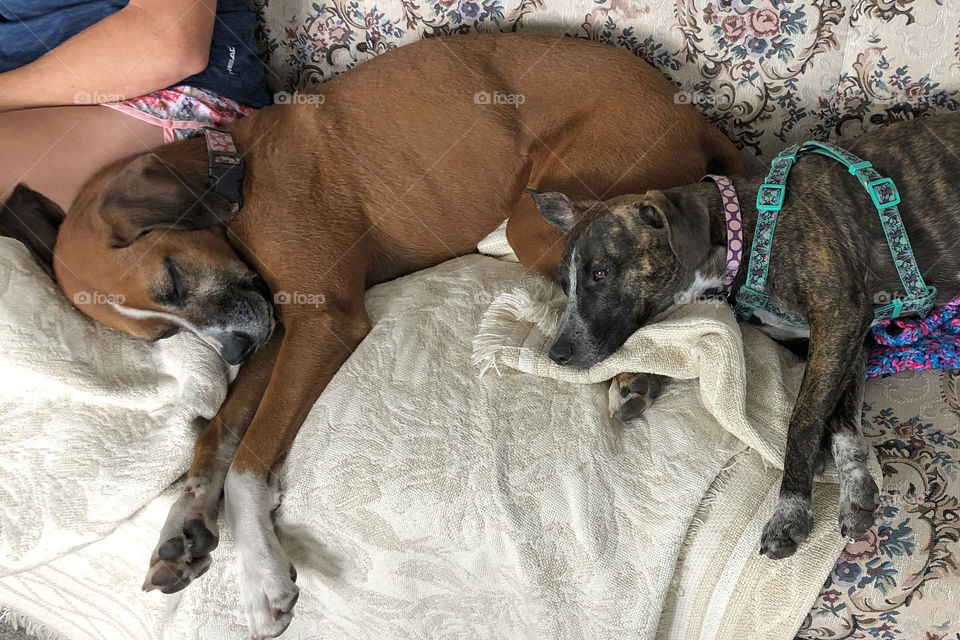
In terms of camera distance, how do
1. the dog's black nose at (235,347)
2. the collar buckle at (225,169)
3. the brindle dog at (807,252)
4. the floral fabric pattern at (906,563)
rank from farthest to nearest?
1. the collar buckle at (225,169)
2. the dog's black nose at (235,347)
3. the brindle dog at (807,252)
4. the floral fabric pattern at (906,563)

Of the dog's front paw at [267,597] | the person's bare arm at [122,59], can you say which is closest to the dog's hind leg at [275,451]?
the dog's front paw at [267,597]

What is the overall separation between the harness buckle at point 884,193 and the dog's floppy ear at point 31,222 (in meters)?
2.55

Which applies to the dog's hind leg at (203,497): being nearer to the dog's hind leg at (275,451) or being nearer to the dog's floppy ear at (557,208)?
the dog's hind leg at (275,451)

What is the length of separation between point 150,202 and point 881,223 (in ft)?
7.06

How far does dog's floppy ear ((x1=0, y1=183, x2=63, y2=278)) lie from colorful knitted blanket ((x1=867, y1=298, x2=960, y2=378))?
102 inches

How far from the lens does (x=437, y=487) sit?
174 centimetres

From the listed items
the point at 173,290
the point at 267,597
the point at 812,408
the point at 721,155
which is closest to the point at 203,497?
the point at 267,597

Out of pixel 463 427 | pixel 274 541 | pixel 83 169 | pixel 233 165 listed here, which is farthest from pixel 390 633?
pixel 83 169

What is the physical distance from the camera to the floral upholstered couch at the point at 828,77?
1552 millimetres

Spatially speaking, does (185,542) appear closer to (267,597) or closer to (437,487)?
(267,597)

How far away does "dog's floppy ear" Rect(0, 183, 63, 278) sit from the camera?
7.30ft

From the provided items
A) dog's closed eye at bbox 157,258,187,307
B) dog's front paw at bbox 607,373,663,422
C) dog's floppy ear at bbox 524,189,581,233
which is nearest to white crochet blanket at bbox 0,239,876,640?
dog's front paw at bbox 607,373,663,422

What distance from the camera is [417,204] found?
2389 mm

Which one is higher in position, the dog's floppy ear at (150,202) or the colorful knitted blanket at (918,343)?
the dog's floppy ear at (150,202)
